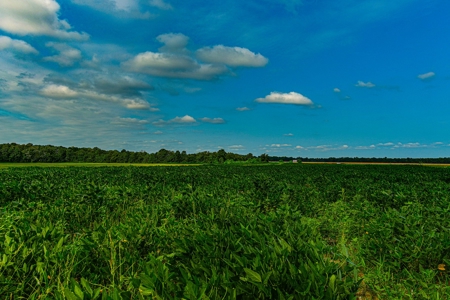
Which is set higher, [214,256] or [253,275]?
[253,275]

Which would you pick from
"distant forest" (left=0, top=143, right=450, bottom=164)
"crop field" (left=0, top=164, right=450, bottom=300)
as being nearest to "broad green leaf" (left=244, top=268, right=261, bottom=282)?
"crop field" (left=0, top=164, right=450, bottom=300)

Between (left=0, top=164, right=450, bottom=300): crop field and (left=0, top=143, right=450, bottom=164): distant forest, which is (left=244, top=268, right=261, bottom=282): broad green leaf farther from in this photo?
(left=0, top=143, right=450, bottom=164): distant forest

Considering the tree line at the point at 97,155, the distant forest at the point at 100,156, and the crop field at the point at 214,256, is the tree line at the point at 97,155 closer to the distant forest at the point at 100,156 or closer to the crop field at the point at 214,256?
the distant forest at the point at 100,156

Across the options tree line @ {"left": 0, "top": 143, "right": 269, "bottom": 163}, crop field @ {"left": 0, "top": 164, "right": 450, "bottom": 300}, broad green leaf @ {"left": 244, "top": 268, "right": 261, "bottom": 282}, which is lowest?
crop field @ {"left": 0, "top": 164, "right": 450, "bottom": 300}

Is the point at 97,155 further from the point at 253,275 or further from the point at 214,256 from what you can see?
the point at 253,275

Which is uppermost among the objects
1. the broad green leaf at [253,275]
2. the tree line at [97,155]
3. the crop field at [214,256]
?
the tree line at [97,155]

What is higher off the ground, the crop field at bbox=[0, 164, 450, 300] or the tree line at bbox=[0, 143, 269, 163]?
the tree line at bbox=[0, 143, 269, 163]

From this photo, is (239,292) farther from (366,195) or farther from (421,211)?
(366,195)

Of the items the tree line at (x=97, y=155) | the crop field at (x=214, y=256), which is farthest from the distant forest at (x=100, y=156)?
the crop field at (x=214, y=256)

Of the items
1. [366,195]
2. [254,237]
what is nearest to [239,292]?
[254,237]

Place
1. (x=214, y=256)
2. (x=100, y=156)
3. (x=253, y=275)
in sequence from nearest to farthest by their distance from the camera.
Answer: (x=253, y=275) → (x=214, y=256) → (x=100, y=156)

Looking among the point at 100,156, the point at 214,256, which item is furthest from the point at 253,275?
the point at 100,156

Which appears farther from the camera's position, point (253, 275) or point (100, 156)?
point (100, 156)

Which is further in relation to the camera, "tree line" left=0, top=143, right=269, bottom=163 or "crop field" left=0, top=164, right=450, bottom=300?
"tree line" left=0, top=143, right=269, bottom=163
